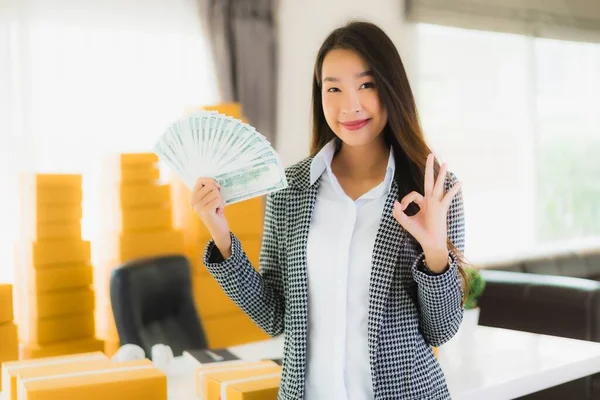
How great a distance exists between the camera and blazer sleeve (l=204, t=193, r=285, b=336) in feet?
4.68

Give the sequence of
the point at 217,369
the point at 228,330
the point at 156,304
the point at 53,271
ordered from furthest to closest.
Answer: the point at 228,330, the point at 53,271, the point at 156,304, the point at 217,369

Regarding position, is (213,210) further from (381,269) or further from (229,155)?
(381,269)

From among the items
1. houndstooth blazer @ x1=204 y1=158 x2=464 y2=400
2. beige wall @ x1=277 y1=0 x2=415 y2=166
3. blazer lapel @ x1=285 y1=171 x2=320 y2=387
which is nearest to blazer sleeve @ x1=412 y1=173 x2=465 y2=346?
houndstooth blazer @ x1=204 y1=158 x2=464 y2=400

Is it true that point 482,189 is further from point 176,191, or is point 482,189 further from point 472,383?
point 472,383

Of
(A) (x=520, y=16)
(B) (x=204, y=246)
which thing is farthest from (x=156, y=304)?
(A) (x=520, y=16)

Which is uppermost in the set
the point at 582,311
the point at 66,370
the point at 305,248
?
the point at 305,248

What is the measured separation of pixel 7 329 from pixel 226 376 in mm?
1582

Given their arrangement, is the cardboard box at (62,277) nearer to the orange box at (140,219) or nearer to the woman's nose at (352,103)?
the orange box at (140,219)

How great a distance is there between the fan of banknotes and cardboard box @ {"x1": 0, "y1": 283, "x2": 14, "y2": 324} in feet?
5.78

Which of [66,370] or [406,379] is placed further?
[66,370]

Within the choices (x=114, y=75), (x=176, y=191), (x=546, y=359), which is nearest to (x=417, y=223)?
(x=546, y=359)

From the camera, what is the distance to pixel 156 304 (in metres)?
2.85

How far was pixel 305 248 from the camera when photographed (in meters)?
1.42

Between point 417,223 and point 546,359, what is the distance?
105 cm
